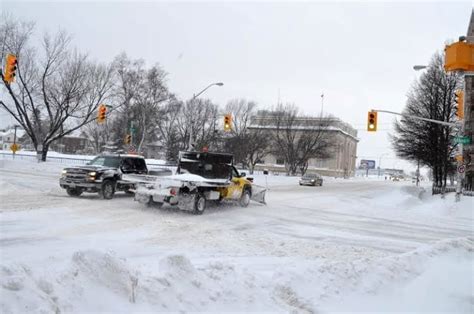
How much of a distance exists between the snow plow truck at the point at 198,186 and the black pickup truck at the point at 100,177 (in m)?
1.87

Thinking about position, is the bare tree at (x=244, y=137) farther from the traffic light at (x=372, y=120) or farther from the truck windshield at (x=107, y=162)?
the truck windshield at (x=107, y=162)

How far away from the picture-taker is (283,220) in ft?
51.9

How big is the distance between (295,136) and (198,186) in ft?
182

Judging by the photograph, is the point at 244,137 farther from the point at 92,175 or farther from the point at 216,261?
the point at 216,261

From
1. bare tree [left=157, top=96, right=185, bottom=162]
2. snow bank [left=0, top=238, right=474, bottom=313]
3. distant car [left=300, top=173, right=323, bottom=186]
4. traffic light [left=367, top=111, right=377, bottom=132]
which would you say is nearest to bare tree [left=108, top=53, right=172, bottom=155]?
bare tree [left=157, top=96, right=185, bottom=162]

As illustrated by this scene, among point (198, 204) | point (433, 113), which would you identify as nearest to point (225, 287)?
point (198, 204)

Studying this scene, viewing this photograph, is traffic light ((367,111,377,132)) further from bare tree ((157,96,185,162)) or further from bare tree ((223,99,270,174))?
bare tree ((157,96,185,162))

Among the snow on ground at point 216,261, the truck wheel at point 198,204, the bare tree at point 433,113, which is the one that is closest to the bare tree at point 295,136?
the bare tree at point 433,113

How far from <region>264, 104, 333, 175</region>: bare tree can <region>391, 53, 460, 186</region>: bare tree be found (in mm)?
19906

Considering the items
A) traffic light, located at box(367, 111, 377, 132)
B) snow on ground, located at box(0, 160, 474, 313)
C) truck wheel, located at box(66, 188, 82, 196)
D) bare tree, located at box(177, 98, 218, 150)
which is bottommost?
snow on ground, located at box(0, 160, 474, 313)

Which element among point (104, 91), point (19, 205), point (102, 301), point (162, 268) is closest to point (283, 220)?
point (19, 205)

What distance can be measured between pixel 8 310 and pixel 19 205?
35.6ft

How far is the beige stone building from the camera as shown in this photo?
69.2 meters

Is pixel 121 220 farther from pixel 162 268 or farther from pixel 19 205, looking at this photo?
pixel 162 268
